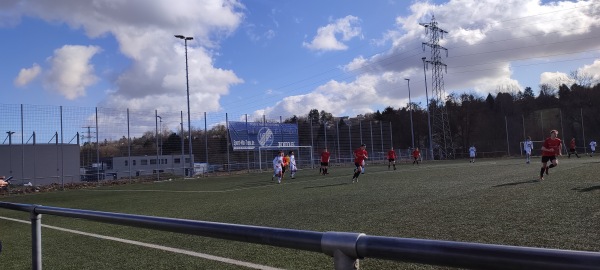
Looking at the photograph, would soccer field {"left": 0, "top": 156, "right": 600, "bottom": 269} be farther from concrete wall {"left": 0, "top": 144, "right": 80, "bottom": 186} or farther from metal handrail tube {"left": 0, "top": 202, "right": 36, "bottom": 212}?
concrete wall {"left": 0, "top": 144, "right": 80, "bottom": 186}

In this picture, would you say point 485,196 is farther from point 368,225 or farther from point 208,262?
point 208,262

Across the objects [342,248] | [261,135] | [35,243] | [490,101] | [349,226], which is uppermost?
[490,101]

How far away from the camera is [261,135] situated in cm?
4466

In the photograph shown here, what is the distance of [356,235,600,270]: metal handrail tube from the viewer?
1145mm

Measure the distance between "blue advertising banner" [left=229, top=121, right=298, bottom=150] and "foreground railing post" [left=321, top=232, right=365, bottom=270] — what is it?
133ft

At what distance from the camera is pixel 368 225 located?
320 inches

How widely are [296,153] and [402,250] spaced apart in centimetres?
4588

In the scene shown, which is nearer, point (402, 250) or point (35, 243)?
point (402, 250)

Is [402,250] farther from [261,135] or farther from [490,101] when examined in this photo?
[490,101]

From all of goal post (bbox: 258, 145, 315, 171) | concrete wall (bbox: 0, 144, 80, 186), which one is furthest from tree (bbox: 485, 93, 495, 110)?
concrete wall (bbox: 0, 144, 80, 186)

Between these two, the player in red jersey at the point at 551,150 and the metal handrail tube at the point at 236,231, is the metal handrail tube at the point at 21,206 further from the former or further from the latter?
the player in red jersey at the point at 551,150

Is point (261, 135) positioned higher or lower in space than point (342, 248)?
higher

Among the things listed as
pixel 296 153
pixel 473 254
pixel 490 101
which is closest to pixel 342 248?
pixel 473 254

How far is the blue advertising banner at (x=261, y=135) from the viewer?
139ft
